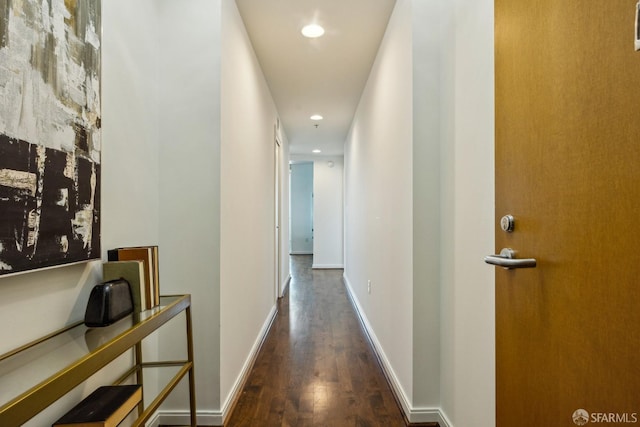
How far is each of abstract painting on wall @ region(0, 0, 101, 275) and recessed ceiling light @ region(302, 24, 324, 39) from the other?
1539mm

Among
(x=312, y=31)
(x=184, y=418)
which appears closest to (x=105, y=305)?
(x=184, y=418)

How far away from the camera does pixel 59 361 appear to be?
37.3 inches

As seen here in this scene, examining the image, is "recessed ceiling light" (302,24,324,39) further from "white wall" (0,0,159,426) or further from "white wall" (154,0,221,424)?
"white wall" (0,0,159,426)

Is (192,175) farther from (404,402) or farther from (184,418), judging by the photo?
(404,402)

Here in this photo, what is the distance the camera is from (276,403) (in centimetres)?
207

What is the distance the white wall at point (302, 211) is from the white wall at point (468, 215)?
29.1ft

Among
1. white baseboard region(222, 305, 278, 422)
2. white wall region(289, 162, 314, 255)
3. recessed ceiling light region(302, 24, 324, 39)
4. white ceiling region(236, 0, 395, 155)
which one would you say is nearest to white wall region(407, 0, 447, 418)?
white ceiling region(236, 0, 395, 155)

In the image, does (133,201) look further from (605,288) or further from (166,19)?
(605,288)

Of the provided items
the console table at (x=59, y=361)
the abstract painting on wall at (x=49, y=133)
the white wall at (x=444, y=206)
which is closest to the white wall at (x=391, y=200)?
the white wall at (x=444, y=206)

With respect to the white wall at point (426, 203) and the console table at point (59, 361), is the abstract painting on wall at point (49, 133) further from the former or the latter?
the white wall at point (426, 203)

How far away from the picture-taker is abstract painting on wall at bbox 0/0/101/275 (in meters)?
0.86

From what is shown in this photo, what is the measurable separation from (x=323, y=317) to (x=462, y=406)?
2.52 metres

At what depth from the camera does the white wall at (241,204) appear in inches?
75.1

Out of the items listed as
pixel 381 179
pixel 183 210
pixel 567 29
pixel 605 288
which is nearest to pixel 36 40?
pixel 183 210
